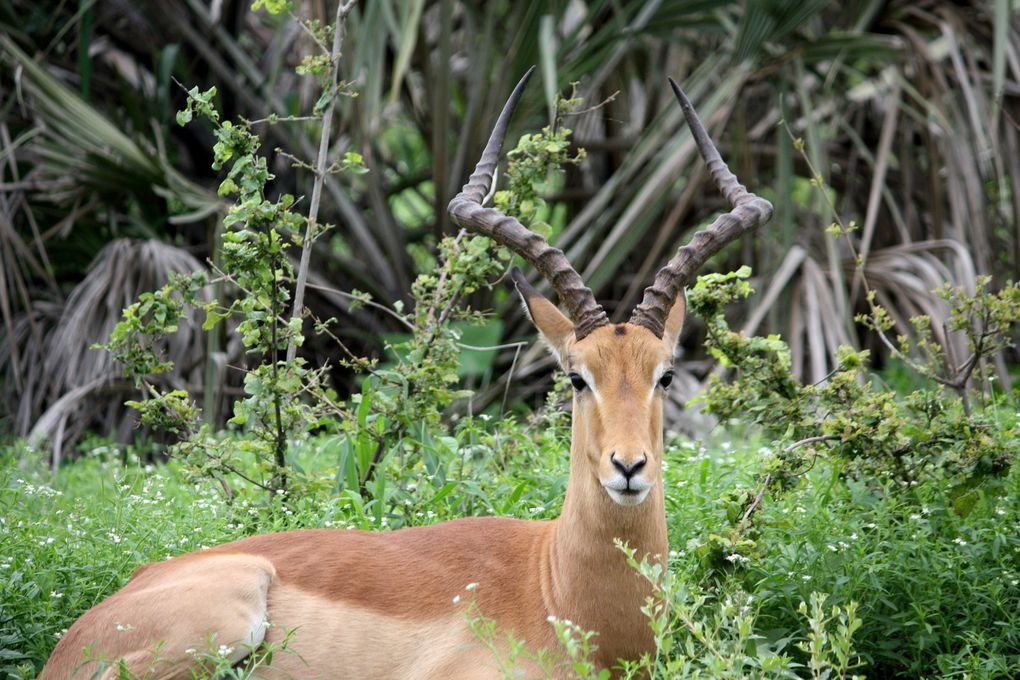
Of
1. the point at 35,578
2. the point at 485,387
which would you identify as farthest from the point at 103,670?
the point at 485,387

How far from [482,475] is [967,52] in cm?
462

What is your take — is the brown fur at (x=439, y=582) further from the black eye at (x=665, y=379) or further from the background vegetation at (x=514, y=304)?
the background vegetation at (x=514, y=304)

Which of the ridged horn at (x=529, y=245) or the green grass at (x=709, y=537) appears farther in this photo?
the green grass at (x=709, y=537)


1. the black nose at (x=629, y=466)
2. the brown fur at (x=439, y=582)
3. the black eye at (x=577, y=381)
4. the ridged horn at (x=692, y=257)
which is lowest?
the brown fur at (x=439, y=582)

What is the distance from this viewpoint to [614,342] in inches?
148

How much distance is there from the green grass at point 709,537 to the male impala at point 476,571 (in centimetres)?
33

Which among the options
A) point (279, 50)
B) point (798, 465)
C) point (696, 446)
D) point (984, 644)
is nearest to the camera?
point (984, 644)

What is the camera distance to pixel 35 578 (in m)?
4.32

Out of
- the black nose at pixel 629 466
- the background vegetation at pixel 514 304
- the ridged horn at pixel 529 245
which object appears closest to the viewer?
the black nose at pixel 629 466

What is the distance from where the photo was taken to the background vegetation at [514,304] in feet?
14.2

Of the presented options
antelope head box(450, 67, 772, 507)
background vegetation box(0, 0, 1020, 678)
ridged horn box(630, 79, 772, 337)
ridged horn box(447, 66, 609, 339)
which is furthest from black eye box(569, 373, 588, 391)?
background vegetation box(0, 0, 1020, 678)

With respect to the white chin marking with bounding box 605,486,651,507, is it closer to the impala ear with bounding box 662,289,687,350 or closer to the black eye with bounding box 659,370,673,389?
the black eye with bounding box 659,370,673,389

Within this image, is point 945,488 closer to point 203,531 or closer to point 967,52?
point 203,531

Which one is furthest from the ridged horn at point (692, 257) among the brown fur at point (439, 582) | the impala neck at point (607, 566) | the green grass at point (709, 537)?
the green grass at point (709, 537)
